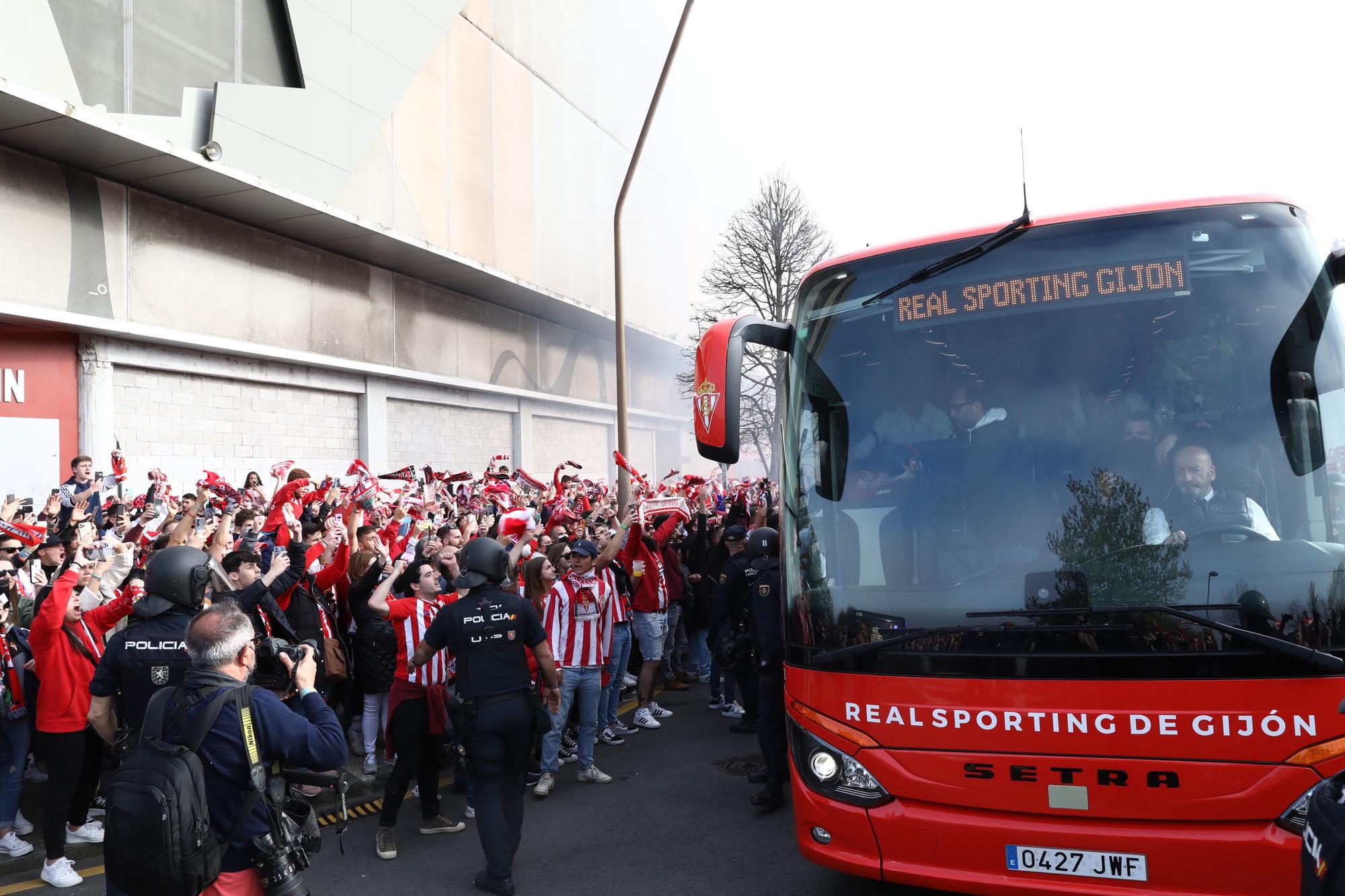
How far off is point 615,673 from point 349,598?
8.01 ft

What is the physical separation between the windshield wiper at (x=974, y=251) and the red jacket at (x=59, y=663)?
486cm

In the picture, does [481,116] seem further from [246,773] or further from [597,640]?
[246,773]

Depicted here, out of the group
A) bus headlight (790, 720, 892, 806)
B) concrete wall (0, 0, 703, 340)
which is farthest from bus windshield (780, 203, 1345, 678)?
concrete wall (0, 0, 703, 340)

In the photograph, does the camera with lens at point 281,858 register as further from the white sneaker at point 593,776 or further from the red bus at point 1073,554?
the white sneaker at point 593,776

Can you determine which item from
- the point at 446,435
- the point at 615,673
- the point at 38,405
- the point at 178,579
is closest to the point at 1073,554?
the point at 178,579

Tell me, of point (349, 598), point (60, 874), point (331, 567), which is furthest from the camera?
point (349, 598)

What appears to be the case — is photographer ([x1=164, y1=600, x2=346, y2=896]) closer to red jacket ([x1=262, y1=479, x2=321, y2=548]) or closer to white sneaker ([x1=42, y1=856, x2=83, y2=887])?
white sneaker ([x1=42, y1=856, x2=83, y2=887])

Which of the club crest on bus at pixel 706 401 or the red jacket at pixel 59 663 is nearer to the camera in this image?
the club crest on bus at pixel 706 401

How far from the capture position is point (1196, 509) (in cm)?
350

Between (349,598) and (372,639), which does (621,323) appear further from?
(372,639)

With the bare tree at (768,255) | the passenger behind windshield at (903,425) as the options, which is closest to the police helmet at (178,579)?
the passenger behind windshield at (903,425)

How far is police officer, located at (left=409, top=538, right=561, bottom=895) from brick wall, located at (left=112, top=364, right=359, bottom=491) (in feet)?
33.8

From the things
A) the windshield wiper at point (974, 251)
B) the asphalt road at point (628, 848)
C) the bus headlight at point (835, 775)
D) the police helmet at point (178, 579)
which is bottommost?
the asphalt road at point (628, 848)

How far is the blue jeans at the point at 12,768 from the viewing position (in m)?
5.63
